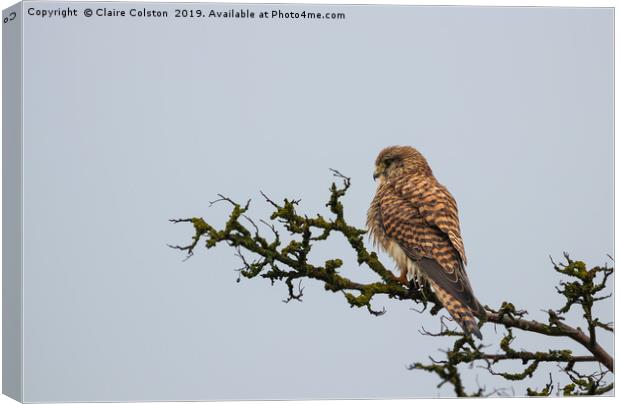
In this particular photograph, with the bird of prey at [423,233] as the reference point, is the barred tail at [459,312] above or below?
below

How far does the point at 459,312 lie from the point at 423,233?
2.49 feet

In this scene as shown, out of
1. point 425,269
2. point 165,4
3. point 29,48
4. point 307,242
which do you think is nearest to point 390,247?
point 425,269

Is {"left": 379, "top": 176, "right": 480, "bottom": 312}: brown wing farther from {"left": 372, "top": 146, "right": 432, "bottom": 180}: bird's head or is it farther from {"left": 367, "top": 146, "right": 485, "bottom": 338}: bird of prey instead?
{"left": 372, "top": 146, "right": 432, "bottom": 180}: bird's head

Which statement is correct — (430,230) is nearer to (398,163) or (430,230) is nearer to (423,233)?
(423,233)

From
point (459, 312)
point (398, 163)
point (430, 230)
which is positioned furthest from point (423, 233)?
point (398, 163)

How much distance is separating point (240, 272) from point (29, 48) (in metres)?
2.43

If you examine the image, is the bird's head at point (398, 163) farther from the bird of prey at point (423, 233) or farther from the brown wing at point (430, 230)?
the brown wing at point (430, 230)

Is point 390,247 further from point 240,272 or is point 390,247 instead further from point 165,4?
point 165,4

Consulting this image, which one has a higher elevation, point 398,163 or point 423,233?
point 398,163

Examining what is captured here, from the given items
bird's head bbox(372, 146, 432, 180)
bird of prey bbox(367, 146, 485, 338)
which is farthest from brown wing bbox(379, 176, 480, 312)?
bird's head bbox(372, 146, 432, 180)

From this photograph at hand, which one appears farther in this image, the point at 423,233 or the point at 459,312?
the point at 423,233

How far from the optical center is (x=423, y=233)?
6.95 m

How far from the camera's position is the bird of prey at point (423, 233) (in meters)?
6.51

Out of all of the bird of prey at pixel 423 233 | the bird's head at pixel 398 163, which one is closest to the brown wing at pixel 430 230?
the bird of prey at pixel 423 233
